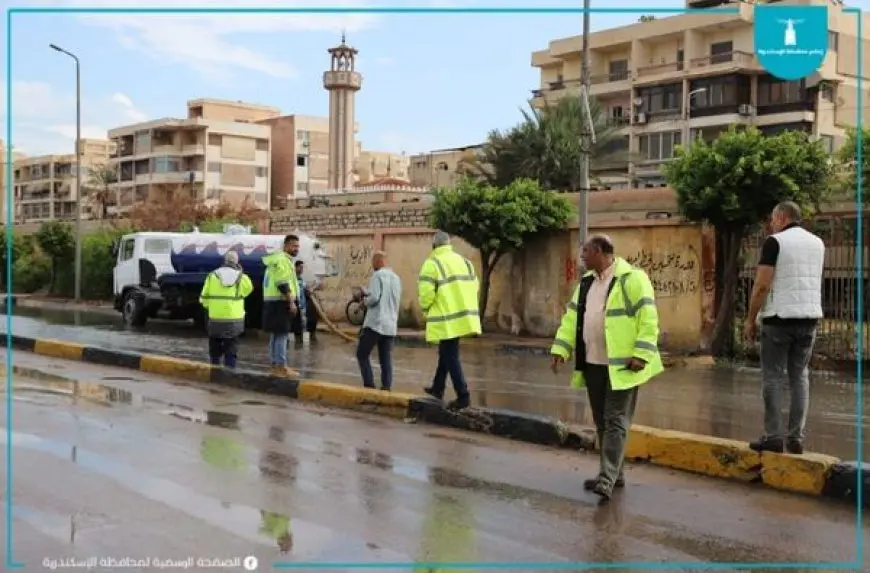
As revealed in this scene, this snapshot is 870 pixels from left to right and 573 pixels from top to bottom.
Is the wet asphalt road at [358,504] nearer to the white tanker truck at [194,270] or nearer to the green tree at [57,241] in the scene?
the white tanker truck at [194,270]

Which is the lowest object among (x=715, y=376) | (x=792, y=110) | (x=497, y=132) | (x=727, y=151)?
(x=715, y=376)

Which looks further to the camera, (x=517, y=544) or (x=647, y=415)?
(x=647, y=415)

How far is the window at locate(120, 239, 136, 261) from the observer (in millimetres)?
26053

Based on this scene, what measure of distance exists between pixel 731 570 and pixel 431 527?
163 centimetres

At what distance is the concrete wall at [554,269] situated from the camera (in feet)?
59.8

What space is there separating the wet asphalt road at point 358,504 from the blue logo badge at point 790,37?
9.77 ft

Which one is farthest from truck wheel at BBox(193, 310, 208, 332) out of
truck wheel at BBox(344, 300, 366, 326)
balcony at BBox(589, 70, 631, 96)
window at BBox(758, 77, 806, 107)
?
balcony at BBox(589, 70, 631, 96)

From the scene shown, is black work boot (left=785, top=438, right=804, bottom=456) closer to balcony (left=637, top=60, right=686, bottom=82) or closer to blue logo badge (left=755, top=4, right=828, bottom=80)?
blue logo badge (left=755, top=4, right=828, bottom=80)

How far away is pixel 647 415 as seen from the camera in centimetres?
1024

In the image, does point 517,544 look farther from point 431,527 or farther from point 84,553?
point 84,553

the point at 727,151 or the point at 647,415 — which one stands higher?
the point at 727,151

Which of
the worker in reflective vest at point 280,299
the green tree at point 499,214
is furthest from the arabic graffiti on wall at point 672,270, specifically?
the worker in reflective vest at point 280,299

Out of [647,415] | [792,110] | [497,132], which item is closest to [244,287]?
[647,415]

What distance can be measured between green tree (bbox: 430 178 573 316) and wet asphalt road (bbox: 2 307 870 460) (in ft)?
8.24
